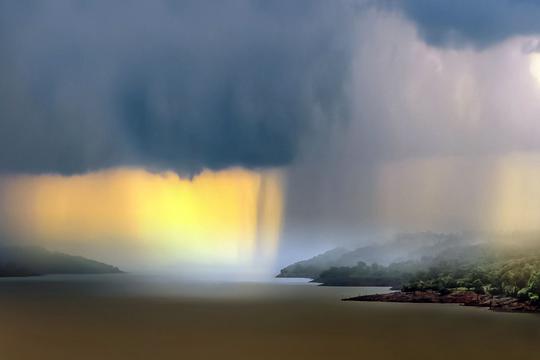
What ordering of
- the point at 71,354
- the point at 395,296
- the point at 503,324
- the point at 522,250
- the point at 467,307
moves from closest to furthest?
1. the point at 71,354
2. the point at 503,324
3. the point at 467,307
4. the point at 395,296
5. the point at 522,250

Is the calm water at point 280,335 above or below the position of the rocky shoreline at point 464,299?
below

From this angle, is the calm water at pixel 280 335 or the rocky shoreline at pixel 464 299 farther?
the rocky shoreline at pixel 464 299

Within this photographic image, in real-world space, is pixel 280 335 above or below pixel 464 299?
below

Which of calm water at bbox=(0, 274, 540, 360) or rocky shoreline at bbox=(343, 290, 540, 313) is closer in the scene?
calm water at bbox=(0, 274, 540, 360)

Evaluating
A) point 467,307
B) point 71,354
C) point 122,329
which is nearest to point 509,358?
point 71,354

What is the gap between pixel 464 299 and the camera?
116 meters

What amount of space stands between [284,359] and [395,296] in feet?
263

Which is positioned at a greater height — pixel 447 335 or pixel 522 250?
pixel 522 250

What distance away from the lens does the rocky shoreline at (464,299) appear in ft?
315

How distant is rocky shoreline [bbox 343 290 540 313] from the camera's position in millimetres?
96125

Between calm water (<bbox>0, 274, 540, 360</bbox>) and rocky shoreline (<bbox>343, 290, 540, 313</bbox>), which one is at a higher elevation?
rocky shoreline (<bbox>343, 290, 540, 313</bbox>)

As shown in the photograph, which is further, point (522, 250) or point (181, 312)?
point (522, 250)

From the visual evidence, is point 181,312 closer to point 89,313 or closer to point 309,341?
point 89,313

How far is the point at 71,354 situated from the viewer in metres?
55.2
